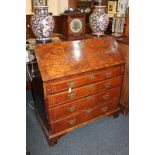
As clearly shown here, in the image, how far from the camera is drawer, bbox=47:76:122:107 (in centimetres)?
159

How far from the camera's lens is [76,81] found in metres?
1.66

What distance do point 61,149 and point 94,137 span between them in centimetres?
40

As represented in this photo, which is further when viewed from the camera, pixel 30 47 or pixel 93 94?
pixel 93 94

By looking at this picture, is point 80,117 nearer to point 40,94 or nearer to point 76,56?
point 40,94

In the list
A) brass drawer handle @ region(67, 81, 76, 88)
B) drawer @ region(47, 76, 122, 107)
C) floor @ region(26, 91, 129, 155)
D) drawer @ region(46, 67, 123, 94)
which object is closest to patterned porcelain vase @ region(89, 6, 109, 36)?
drawer @ region(46, 67, 123, 94)

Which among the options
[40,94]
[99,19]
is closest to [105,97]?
[40,94]

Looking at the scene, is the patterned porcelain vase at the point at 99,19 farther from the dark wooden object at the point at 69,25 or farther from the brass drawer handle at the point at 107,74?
the brass drawer handle at the point at 107,74

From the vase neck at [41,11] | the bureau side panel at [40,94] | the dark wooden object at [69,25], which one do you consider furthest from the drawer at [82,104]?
the vase neck at [41,11]
